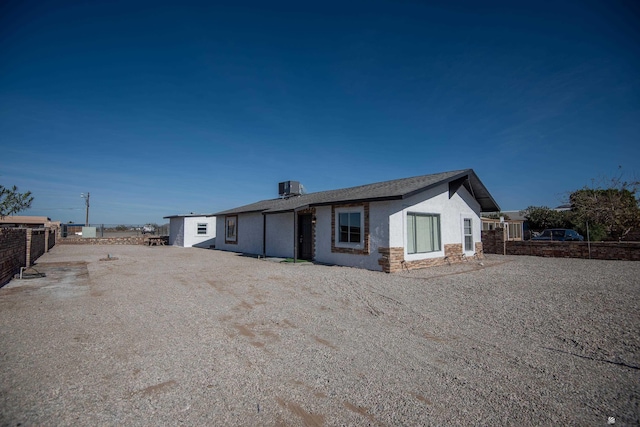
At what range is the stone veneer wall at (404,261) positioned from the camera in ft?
35.7

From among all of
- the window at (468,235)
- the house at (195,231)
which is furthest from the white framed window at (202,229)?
the window at (468,235)

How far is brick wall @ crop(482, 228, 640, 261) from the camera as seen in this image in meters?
13.7

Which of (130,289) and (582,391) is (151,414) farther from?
(130,289)

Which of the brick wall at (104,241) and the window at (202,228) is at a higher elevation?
the window at (202,228)

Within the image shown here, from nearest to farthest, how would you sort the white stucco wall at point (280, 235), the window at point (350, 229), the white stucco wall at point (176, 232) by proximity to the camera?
the window at point (350, 229)
the white stucco wall at point (280, 235)
the white stucco wall at point (176, 232)

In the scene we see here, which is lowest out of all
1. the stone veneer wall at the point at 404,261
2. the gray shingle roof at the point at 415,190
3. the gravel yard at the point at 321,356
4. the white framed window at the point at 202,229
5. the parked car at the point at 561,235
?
the gravel yard at the point at 321,356

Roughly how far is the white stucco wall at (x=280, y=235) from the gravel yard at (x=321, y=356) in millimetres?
8275

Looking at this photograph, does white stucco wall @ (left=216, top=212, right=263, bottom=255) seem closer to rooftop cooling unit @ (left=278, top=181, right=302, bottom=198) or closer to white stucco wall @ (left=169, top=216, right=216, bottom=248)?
rooftop cooling unit @ (left=278, top=181, right=302, bottom=198)

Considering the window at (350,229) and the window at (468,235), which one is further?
the window at (468,235)

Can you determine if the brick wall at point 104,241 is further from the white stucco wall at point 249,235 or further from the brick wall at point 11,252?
the brick wall at point 11,252

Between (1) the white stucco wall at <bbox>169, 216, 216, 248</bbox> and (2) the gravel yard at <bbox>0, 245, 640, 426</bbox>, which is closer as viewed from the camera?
(2) the gravel yard at <bbox>0, 245, 640, 426</bbox>

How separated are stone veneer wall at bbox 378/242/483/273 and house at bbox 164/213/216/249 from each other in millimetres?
18949

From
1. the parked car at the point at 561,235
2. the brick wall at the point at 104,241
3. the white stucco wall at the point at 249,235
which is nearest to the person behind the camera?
the white stucco wall at the point at 249,235

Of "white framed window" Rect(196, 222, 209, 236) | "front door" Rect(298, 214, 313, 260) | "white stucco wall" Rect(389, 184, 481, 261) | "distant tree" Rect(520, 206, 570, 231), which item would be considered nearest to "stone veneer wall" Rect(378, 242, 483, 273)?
"white stucco wall" Rect(389, 184, 481, 261)
